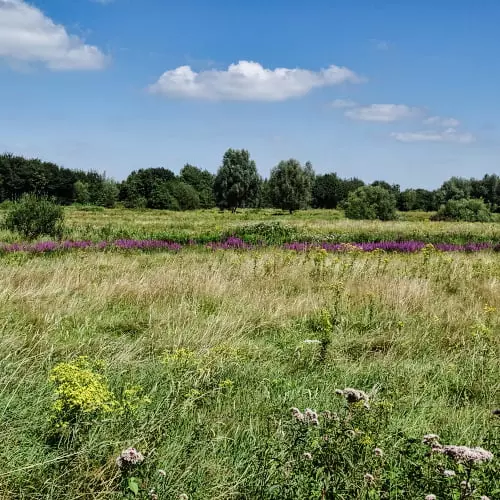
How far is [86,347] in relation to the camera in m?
4.69

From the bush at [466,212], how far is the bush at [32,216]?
43.0 m

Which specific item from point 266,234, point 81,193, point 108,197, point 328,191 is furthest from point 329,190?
point 266,234

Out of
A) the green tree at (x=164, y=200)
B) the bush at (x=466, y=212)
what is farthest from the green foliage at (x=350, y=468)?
the green tree at (x=164, y=200)

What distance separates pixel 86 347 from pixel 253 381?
1734 millimetres

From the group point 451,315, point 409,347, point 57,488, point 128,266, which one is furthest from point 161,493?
point 128,266

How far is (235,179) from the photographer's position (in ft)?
240

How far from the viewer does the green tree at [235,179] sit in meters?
72.8

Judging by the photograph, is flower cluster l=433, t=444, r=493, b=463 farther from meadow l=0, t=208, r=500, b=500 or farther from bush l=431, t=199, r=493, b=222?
bush l=431, t=199, r=493, b=222

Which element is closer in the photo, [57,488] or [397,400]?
[57,488]

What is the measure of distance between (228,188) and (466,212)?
117 feet

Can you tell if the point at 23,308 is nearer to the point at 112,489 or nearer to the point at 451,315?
the point at 112,489

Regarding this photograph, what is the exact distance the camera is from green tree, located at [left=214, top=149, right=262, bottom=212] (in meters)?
72.8

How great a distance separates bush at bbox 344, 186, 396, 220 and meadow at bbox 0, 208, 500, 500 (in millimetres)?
41252

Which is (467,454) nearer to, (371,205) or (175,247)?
(175,247)
